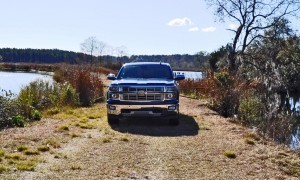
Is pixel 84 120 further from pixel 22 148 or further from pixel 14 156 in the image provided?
pixel 14 156

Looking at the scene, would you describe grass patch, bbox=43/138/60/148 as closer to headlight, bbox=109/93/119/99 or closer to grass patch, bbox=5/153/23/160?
grass patch, bbox=5/153/23/160

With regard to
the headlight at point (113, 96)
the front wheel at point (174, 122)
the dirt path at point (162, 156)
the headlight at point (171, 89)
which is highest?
the headlight at point (171, 89)

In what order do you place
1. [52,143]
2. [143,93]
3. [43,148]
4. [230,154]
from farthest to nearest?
[143,93] < [52,143] < [43,148] < [230,154]

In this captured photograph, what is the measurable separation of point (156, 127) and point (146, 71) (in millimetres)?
2171

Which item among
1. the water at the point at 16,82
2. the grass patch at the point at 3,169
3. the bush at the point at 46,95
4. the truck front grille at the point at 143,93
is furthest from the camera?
the water at the point at 16,82

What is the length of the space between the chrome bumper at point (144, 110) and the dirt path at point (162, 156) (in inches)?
15.2

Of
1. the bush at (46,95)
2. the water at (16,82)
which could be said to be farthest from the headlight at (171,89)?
the water at (16,82)

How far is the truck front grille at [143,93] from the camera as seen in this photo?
1021 centimetres

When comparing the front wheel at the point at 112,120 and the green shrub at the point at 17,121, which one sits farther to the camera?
the front wheel at the point at 112,120

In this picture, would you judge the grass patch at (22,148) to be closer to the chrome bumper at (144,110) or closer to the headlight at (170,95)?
the chrome bumper at (144,110)

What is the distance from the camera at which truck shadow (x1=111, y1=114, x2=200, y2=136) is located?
9669mm

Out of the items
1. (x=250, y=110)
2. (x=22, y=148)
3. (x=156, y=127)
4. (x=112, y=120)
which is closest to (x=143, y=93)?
(x=156, y=127)

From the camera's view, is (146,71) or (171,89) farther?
(146,71)

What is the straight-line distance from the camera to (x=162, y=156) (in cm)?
721
